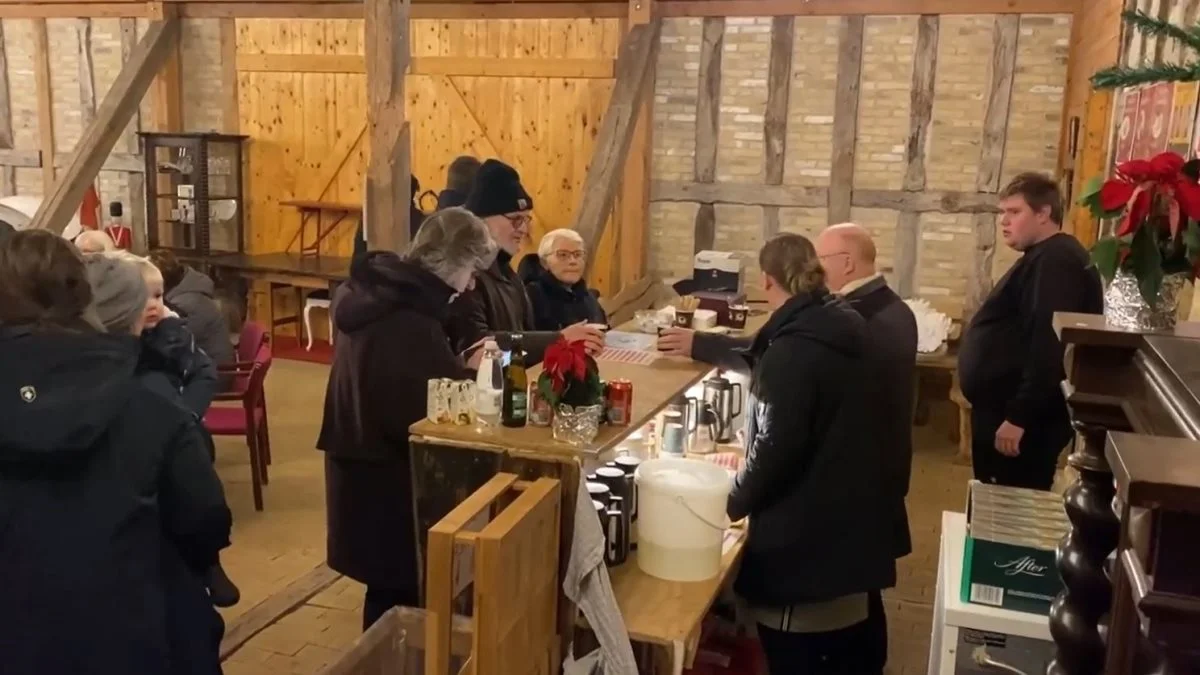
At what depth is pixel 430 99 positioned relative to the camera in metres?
9.12

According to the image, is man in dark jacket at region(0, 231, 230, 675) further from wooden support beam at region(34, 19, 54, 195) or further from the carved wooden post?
wooden support beam at region(34, 19, 54, 195)

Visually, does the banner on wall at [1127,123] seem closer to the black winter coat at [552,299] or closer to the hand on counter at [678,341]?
the hand on counter at [678,341]

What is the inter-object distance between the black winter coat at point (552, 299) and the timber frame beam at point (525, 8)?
4035 millimetres

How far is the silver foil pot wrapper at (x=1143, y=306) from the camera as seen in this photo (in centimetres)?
186

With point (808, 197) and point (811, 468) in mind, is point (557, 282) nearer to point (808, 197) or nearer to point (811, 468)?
point (811, 468)

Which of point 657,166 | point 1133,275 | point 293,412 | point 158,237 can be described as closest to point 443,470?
point 1133,275

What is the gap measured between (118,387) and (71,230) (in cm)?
886

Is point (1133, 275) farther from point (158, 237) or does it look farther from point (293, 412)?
point (158, 237)

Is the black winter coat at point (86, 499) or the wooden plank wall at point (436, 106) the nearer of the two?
the black winter coat at point (86, 499)

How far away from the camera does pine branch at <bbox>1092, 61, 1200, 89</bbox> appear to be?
1.71 metres

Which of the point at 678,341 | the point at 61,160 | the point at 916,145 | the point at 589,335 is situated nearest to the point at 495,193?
the point at 589,335

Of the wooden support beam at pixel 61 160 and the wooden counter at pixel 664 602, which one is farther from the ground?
the wooden support beam at pixel 61 160

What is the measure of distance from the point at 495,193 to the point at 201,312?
196 cm

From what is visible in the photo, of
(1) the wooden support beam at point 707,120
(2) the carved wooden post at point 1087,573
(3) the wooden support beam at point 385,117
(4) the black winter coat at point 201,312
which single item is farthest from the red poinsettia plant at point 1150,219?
A: (1) the wooden support beam at point 707,120
